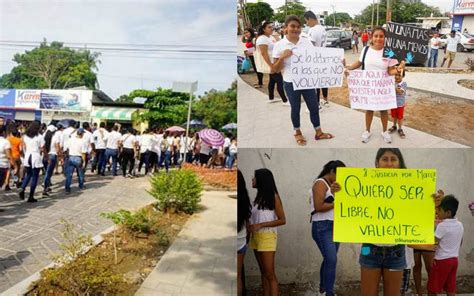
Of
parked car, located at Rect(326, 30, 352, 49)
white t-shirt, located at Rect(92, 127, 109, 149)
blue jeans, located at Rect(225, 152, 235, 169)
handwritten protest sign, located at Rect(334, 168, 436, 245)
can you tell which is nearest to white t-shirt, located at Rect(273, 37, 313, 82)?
parked car, located at Rect(326, 30, 352, 49)

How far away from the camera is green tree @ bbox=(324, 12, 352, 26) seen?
312cm

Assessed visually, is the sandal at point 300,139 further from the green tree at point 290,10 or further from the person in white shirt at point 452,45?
the person in white shirt at point 452,45

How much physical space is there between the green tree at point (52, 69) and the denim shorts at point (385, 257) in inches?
86.2

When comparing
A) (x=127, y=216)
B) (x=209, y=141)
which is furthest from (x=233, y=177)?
(x=127, y=216)

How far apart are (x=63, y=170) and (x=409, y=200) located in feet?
7.80

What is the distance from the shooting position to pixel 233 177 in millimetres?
3396

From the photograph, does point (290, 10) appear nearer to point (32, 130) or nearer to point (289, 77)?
point (289, 77)

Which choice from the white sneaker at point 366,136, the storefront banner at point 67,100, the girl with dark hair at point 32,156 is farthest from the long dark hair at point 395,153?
the girl with dark hair at point 32,156

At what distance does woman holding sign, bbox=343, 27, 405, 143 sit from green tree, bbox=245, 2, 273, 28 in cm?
62

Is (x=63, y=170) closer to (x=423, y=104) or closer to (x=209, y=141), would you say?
(x=209, y=141)

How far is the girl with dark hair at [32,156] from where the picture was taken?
3.27 metres

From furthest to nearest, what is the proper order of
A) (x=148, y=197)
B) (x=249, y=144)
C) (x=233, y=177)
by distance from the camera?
(x=148, y=197) < (x=233, y=177) < (x=249, y=144)

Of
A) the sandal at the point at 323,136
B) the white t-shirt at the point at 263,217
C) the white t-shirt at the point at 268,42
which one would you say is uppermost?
the white t-shirt at the point at 268,42

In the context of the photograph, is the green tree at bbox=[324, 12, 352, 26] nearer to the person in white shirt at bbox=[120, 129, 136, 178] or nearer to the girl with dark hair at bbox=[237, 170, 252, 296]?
the girl with dark hair at bbox=[237, 170, 252, 296]
